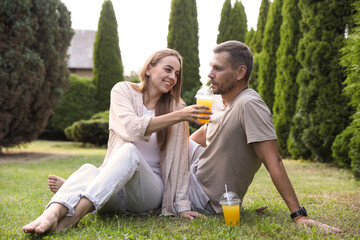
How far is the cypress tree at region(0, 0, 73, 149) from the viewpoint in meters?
8.90

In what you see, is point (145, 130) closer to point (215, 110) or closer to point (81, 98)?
point (215, 110)

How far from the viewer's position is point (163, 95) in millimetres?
3238

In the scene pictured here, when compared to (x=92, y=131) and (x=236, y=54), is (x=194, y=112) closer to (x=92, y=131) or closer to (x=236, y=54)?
(x=236, y=54)

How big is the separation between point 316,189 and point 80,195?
10.3 ft

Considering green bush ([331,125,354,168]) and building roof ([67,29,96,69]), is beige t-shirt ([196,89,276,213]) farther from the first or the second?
building roof ([67,29,96,69])

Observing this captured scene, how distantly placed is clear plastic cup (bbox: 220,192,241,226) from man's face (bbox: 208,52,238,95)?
2.44 feet

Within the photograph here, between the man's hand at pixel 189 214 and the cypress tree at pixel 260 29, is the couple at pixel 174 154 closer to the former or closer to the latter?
the man's hand at pixel 189 214

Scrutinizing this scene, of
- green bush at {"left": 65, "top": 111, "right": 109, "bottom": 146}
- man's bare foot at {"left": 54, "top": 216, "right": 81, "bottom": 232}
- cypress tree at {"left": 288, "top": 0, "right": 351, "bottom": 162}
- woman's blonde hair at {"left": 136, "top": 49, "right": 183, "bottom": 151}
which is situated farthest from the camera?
green bush at {"left": 65, "top": 111, "right": 109, "bottom": 146}

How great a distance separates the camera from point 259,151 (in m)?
2.53

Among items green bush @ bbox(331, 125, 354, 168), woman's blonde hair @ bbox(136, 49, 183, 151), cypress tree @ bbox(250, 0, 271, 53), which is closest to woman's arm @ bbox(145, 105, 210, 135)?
woman's blonde hair @ bbox(136, 49, 183, 151)

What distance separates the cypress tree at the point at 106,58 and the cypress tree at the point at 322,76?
10347 mm

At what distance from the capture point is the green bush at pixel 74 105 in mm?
16562

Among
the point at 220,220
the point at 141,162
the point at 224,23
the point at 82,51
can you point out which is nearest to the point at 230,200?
the point at 220,220

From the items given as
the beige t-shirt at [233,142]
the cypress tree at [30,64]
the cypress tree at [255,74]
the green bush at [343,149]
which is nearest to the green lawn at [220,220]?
the beige t-shirt at [233,142]
